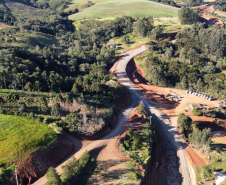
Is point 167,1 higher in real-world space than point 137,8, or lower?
higher

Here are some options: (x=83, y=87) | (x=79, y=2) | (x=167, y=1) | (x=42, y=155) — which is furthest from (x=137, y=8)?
(x=42, y=155)

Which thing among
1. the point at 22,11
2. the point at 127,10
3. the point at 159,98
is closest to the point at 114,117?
the point at 159,98

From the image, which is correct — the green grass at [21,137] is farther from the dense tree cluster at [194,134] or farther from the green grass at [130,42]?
the green grass at [130,42]

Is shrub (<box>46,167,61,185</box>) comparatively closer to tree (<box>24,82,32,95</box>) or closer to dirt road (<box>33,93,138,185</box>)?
dirt road (<box>33,93,138,185</box>)

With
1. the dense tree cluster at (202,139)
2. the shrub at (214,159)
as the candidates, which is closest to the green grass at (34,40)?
the dense tree cluster at (202,139)

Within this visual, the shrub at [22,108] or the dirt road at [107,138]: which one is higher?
the shrub at [22,108]

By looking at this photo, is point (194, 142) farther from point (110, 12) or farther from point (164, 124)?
point (110, 12)
